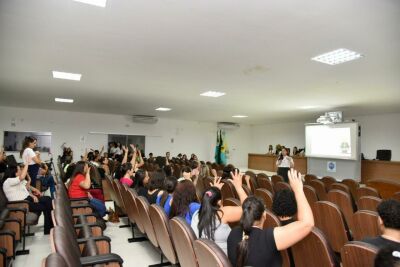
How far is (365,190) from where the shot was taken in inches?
168

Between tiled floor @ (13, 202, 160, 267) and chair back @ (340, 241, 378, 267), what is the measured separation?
2364mm

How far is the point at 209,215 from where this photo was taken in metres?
2.17

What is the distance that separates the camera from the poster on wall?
36.2 ft

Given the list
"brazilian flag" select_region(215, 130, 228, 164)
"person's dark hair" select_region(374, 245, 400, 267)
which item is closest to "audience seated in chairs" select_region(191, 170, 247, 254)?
"person's dark hair" select_region(374, 245, 400, 267)

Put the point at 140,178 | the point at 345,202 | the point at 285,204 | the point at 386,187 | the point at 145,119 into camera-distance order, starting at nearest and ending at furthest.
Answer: the point at 285,204 → the point at 345,202 → the point at 140,178 → the point at 386,187 → the point at 145,119

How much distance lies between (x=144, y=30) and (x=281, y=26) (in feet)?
5.41

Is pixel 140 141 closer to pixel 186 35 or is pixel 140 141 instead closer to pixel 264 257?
pixel 186 35

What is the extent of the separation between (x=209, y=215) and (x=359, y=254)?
3.45 feet

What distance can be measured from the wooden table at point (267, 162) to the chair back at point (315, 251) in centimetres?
1198

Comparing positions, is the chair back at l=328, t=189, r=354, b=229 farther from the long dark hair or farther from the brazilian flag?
the brazilian flag

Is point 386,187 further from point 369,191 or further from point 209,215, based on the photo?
point 209,215

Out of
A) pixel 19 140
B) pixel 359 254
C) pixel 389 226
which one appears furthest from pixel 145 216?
pixel 19 140

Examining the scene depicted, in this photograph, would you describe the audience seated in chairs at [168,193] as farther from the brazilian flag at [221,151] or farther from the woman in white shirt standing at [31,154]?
the brazilian flag at [221,151]

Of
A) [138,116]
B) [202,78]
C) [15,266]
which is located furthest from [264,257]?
[138,116]
